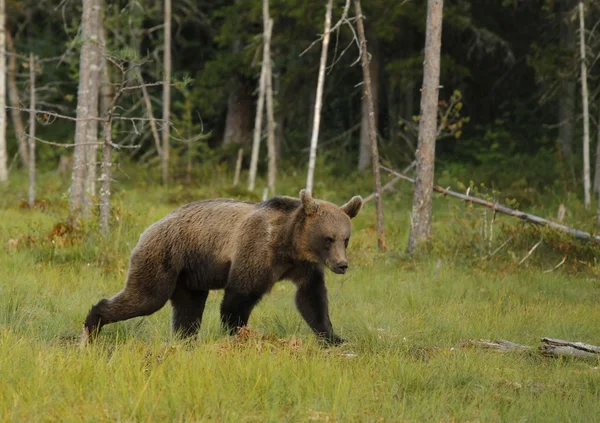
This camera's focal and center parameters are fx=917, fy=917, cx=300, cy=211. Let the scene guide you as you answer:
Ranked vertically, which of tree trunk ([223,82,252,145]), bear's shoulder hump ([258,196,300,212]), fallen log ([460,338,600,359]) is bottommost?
fallen log ([460,338,600,359])

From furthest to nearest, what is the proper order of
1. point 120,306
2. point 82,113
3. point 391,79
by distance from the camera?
point 391,79
point 82,113
point 120,306

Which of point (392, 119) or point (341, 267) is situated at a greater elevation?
point (392, 119)

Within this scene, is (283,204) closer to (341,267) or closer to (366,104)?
(341,267)

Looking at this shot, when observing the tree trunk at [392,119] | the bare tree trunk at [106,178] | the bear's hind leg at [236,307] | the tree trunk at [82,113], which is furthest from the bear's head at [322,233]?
the tree trunk at [392,119]

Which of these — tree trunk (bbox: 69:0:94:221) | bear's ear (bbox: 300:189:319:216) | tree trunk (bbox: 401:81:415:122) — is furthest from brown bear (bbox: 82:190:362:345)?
tree trunk (bbox: 401:81:415:122)

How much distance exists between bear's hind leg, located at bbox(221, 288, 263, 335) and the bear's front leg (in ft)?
1.51

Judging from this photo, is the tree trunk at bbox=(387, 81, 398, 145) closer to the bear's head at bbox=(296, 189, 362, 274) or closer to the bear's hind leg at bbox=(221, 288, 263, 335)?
the bear's head at bbox=(296, 189, 362, 274)

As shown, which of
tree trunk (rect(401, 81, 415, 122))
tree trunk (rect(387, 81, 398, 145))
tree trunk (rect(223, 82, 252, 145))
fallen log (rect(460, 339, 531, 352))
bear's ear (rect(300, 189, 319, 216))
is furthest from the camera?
tree trunk (rect(223, 82, 252, 145))

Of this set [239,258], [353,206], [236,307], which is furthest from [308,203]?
[236,307]

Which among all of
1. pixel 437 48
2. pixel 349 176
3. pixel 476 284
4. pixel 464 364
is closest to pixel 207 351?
pixel 464 364

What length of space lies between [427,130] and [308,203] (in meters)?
7.10

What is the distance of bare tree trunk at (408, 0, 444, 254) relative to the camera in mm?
14359

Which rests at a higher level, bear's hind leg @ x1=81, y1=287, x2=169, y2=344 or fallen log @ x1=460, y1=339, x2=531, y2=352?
bear's hind leg @ x1=81, y1=287, x2=169, y2=344

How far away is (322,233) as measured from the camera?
781 cm
